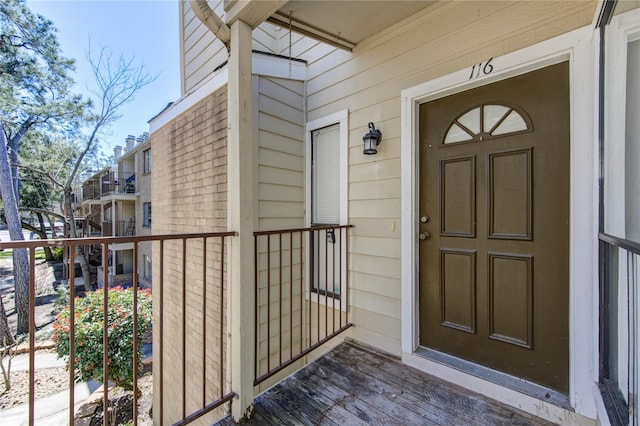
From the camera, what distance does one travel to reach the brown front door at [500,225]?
163cm

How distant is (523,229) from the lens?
1.73 meters

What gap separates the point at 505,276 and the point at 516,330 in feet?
1.11

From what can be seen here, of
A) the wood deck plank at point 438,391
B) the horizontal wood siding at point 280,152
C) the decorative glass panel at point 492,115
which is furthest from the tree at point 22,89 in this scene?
the decorative glass panel at point 492,115

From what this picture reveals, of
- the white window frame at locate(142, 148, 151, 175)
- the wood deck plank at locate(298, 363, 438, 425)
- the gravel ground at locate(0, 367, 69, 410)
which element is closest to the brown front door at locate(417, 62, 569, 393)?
the wood deck plank at locate(298, 363, 438, 425)

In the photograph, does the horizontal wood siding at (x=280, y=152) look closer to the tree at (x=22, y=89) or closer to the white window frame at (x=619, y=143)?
the white window frame at (x=619, y=143)

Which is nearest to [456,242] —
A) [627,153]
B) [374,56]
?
[627,153]

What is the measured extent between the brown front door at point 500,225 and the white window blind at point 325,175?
890mm

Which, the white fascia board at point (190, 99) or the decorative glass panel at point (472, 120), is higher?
the white fascia board at point (190, 99)

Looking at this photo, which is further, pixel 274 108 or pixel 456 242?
pixel 274 108

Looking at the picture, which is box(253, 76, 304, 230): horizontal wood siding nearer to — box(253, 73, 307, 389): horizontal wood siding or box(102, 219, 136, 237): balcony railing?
box(253, 73, 307, 389): horizontal wood siding

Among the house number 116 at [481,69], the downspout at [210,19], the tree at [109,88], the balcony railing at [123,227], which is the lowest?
the balcony railing at [123,227]

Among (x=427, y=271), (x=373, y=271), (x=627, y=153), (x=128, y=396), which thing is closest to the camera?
(x=627, y=153)

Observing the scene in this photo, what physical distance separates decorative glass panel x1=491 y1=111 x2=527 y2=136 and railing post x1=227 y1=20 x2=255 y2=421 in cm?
160

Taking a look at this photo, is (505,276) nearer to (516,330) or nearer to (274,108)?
(516,330)
